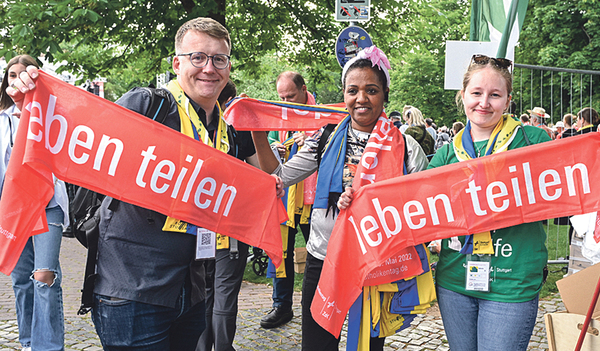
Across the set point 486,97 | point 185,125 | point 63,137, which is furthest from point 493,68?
point 63,137

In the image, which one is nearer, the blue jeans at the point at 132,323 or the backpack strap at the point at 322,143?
the blue jeans at the point at 132,323

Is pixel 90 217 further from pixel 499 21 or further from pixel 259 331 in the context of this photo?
pixel 499 21

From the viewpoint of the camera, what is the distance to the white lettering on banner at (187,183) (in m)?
2.57

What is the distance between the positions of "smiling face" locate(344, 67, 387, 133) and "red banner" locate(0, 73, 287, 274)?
859 mm

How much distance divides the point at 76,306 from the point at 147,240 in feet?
15.2

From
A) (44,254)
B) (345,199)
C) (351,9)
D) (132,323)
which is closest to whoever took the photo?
(132,323)

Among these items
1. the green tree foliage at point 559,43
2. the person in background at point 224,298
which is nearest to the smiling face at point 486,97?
the person in background at point 224,298

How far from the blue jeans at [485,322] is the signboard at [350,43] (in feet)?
14.7

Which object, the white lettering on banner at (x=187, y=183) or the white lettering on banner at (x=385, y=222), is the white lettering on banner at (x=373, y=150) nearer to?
the white lettering on banner at (x=385, y=222)

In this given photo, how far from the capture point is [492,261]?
2758 mm

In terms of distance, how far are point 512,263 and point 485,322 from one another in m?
0.34

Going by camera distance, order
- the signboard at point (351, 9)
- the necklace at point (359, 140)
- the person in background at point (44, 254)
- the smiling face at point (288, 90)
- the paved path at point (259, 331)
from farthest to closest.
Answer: the signboard at point (351, 9)
the smiling face at point (288, 90)
the paved path at point (259, 331)
the person in background at point (44, 254)
the necklace at point (359, 140)

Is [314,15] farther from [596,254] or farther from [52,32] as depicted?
[596,254]

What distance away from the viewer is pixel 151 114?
2.54m
